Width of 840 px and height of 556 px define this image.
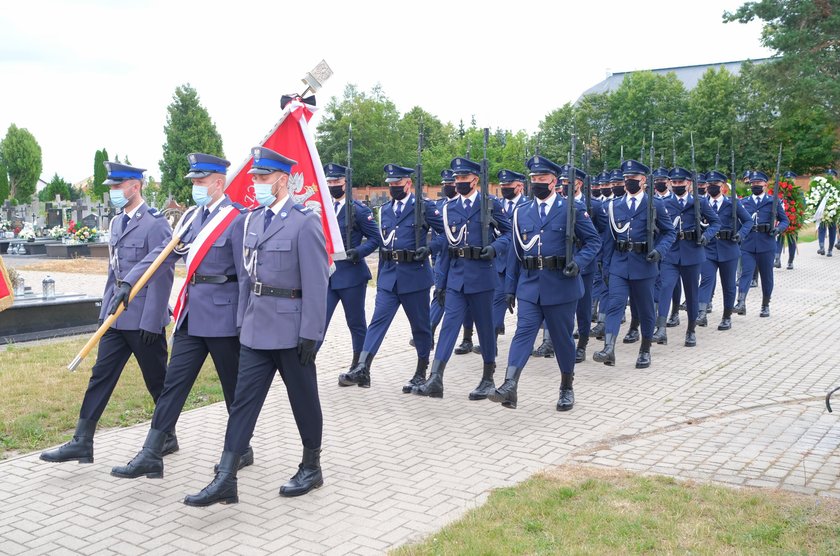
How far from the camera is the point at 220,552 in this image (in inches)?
173

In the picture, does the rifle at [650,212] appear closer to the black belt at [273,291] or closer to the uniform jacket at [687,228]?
the uniform jacket at [687,228]

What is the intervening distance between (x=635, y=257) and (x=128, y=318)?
18.2 feet

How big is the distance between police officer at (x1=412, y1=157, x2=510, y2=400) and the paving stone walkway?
0.34m

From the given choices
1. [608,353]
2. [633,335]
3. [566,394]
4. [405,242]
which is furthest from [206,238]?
[633,335]

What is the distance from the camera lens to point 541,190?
24.4 feet

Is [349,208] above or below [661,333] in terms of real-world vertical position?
above

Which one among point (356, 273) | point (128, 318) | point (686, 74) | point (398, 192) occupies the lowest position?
point (128, 318)

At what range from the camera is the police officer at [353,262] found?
8.24m

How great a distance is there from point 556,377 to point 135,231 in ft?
15.1

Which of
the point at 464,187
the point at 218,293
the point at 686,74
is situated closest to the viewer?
the point at 218,293

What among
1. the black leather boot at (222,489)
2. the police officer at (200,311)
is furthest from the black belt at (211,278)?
the black leather boot at (222,489)

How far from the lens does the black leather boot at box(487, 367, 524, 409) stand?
703 centimetres

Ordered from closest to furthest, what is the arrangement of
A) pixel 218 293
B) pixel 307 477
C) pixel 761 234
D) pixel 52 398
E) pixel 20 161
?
pixel 307 477 < pixel 218 293 < pixel 52 398 < pixel 761 234 < pixel 20 161

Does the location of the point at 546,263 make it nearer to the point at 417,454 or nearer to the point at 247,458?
the point at 417,454
